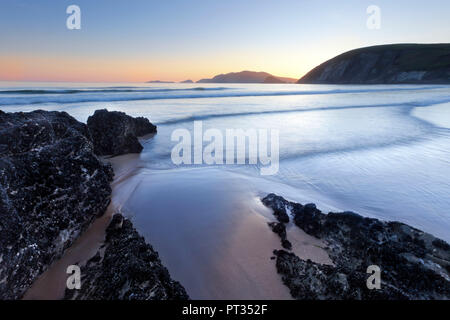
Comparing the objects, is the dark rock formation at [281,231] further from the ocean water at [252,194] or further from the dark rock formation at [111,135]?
the dark rock formation at [111,135]

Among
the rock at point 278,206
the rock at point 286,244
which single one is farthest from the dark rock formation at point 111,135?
the rock at point 286,244

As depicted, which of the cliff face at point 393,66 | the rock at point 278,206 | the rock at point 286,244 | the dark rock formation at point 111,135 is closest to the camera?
the rock at point 286,244

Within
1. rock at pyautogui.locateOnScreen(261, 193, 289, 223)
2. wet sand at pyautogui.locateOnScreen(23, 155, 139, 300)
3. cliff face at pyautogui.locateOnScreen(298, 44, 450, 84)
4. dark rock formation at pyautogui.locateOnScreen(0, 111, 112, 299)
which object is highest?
cliff face at pyautogui.locateOnScreen(298, 44, 450, 84)

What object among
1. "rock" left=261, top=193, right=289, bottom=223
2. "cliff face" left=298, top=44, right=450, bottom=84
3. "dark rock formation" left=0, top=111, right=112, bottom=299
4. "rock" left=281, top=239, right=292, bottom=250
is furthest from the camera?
"cliff face" left=298, top=44, right=450, bottom=84

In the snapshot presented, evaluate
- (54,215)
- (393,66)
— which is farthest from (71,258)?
(393,66)

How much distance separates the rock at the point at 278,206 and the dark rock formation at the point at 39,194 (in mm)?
2498

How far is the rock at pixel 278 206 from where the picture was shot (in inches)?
132

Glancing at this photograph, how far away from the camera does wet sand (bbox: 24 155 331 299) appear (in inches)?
92.5

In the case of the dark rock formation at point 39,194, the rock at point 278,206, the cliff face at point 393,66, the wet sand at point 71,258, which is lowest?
the wet sand at point 71,258

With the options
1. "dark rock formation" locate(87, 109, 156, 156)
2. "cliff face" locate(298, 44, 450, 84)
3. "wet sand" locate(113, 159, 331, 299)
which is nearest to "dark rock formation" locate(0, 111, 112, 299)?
"wet sand" locate(113, 159, 331, 299)

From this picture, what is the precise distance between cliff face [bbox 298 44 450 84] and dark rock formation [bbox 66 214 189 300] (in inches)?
3313

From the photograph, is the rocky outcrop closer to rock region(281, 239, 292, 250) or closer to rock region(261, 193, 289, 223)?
rock region(281, 239, 292, 250)
